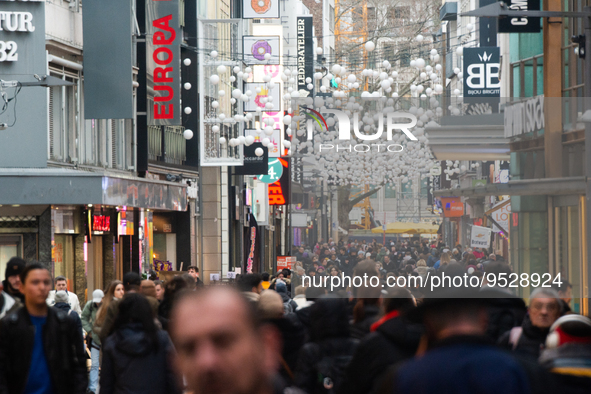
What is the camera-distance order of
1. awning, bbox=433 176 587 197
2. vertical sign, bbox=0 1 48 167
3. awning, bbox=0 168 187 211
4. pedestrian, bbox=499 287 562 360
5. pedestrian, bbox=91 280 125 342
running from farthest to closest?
vertical sign, bbox=0 1 48 167 → awning, bbox=0 168 187 211 → awning, bbox=433 176 587 197 → pedestrian, bbox=91 280 125 342 → pedestrian, bbox=499 287 562 360

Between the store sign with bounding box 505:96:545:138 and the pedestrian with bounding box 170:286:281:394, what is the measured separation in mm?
11207

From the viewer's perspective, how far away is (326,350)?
6078 millimetres

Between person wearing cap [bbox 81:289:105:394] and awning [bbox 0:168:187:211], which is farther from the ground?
awning [bbox 0:168:187:211]

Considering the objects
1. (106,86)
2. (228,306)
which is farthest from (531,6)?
(228,306)

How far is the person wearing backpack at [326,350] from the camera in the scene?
236 inches

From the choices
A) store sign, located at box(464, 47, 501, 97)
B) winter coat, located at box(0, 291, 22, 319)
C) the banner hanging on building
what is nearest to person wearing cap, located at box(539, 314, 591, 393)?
winter coat, located at box(0, 291, 22, 319)

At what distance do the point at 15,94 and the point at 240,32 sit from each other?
42.7 ft

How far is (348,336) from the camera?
6211 millimetres

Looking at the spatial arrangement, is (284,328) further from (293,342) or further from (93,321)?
(93,321)

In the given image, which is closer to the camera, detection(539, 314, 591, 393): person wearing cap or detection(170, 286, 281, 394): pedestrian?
detection(170, 286, 281, 394): pedestrian

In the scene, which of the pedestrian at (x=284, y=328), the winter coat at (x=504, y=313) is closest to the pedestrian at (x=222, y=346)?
the pedestrian at (x=284, y=328)

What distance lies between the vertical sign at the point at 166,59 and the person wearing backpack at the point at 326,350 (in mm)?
19145

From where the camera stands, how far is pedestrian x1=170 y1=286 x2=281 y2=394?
2.14m

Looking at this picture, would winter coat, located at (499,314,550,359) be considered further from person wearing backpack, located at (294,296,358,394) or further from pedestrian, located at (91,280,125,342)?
pedestrian, located at (91,280,125,342)
